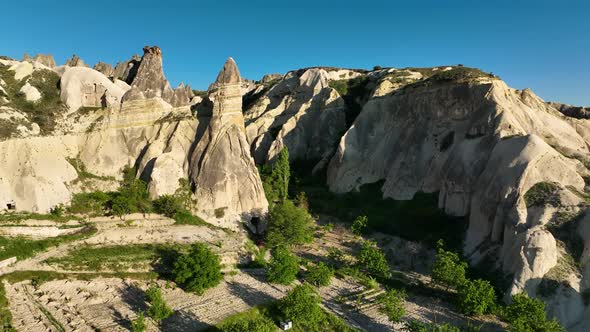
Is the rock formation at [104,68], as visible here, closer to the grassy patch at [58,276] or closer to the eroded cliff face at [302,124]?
the eroded cliff face at [302,124]

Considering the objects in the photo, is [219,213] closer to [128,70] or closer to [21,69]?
[21,69]

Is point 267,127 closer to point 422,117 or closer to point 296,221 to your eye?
point 422,117

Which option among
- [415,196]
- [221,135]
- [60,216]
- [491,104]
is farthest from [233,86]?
[491,104]

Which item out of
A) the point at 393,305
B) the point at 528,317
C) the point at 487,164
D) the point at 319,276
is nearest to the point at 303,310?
the point at 393,305

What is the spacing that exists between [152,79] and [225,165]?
13.7m

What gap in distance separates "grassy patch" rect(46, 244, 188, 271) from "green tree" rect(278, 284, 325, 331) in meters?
10.6

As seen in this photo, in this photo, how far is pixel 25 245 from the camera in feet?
87.4

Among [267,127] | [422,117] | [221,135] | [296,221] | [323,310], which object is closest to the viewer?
[323,310]

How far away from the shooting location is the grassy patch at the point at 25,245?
2556cm

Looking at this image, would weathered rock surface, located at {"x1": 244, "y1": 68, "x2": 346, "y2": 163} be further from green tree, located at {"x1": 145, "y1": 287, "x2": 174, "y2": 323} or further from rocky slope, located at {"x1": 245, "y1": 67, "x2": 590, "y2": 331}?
green tree, located at {"x1": 145, "y1": 287, "x2": 174, "y2": 323}

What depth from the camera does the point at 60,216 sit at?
103ft

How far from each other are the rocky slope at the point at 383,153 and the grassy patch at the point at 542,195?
0.37 ft

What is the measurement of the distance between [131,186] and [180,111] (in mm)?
9525

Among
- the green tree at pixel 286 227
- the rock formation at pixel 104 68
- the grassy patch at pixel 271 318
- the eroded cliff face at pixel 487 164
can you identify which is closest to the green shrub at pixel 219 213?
the green tree at pixel 286 227
